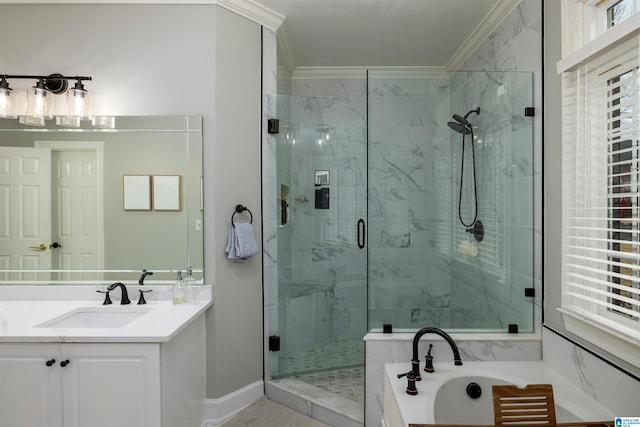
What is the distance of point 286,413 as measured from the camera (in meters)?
2.42

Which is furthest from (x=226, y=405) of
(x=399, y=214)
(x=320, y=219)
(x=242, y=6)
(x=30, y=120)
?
(x=242, y=6)

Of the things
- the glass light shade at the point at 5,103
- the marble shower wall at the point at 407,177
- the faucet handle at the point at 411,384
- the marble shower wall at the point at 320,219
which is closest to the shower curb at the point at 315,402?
the marble shower wall at the point at 320,219

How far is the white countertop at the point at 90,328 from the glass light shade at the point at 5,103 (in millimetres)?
1173

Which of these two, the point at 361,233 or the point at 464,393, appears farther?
the point at 361,233

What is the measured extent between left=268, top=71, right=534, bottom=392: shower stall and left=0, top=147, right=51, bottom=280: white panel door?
4.85 feet

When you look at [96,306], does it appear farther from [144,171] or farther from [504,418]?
[504,418]

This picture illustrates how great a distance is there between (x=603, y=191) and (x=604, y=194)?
0.05 feet

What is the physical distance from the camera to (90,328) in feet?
6.21

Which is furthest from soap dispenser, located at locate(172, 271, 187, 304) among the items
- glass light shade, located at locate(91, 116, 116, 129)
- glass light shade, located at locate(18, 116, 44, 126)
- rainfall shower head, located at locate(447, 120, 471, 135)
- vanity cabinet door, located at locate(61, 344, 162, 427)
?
rainfall shower head, located at locate(447, 120, 471, 135)

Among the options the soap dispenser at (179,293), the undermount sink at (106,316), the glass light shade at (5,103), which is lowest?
the undermount sink at (106,316)

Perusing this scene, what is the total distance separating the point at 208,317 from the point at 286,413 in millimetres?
815

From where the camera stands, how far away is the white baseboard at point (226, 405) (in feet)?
7.78

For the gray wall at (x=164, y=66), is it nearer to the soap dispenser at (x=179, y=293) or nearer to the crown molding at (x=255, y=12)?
the crown molding at (x=255, y=12)

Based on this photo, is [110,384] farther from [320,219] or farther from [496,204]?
[496,204]
